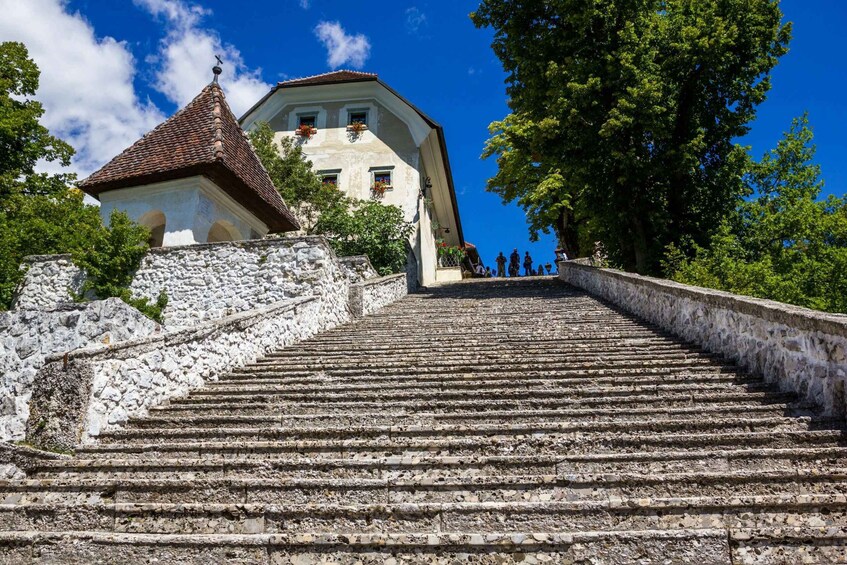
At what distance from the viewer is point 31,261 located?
11.8 m

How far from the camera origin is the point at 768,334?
5.59 meters

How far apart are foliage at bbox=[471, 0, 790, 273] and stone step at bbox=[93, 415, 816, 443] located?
35.3 ft

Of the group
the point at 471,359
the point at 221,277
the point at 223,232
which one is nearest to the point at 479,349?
the point at 471,359

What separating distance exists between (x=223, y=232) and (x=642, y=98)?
10951mm

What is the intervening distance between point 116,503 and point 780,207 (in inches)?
772

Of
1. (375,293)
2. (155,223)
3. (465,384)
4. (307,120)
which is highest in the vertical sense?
(307,120)

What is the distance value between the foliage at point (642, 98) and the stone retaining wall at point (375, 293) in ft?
17.7

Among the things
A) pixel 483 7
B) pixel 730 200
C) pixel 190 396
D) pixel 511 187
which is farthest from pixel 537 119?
pixel 190 396

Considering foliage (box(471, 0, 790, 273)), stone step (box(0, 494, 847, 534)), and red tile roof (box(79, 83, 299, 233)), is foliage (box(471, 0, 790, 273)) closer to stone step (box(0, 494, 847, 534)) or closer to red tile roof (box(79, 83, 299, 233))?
red tile roof (box(79, 83, 299, 233))

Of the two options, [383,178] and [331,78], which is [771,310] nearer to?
[383,178]

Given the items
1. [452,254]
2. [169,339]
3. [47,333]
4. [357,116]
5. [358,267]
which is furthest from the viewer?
[452,254]

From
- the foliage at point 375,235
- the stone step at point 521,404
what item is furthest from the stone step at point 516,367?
the foliage at point 375,235

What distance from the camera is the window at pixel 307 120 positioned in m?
24.1

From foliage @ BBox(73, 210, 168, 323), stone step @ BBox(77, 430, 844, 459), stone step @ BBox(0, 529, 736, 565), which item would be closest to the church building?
foliage @ BBox(73, 210, 168, 323)
